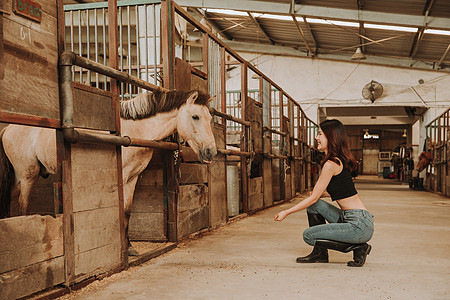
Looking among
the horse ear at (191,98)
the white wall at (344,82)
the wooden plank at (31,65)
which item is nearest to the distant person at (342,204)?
the horse ear at (191,98)

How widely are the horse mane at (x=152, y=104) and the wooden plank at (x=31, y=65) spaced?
3.95 ft

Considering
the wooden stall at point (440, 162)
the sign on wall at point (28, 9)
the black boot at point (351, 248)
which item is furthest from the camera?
the wooden stall at point (440, 162)

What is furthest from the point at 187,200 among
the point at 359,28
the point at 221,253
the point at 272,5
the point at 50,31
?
the point at 359,28

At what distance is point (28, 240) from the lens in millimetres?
2193

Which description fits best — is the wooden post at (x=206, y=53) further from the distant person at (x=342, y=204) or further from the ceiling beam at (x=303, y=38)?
the ceiling beam at (x=303, y=38)

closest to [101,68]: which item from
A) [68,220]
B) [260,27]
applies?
[68,220]

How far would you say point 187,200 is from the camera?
14.5 feet

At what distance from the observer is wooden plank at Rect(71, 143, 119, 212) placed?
2613mm

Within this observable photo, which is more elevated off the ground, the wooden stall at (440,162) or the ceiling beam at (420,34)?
the ceiling beam at (420,34)

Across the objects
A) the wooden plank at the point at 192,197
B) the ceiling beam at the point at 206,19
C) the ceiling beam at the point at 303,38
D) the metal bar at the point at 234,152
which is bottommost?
the wooden plank at the point at 192,197

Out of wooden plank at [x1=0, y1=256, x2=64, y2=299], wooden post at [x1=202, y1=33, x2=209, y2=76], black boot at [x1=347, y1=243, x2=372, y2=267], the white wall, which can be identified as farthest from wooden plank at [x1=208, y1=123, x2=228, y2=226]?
the white wall

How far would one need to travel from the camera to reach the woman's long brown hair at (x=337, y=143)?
3236 millimetres

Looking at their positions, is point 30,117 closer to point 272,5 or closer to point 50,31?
point 50,31

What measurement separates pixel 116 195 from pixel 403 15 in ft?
31.1
